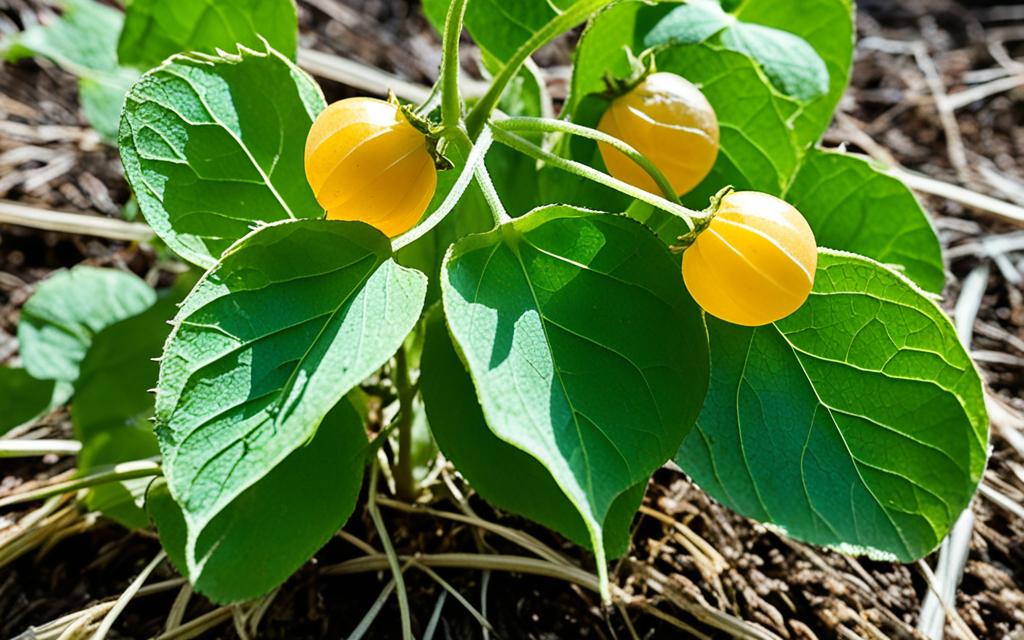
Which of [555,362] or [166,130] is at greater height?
[166,130]

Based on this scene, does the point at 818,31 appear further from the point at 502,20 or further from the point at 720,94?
the point at 502,20

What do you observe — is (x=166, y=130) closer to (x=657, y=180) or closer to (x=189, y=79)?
(x=189, y=79)

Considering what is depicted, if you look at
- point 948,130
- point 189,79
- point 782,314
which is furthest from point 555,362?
point 948,130

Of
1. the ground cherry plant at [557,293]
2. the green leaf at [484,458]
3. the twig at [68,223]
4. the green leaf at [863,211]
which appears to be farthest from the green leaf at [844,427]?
the twig at [68,223]

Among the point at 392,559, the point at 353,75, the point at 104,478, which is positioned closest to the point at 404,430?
the point at 392,559

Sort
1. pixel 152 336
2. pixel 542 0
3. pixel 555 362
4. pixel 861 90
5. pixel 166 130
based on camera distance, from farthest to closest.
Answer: pixel 861 90 < pixel 152 336 < pixel 542 0 < pixel 166 130 < pixel 555 362
